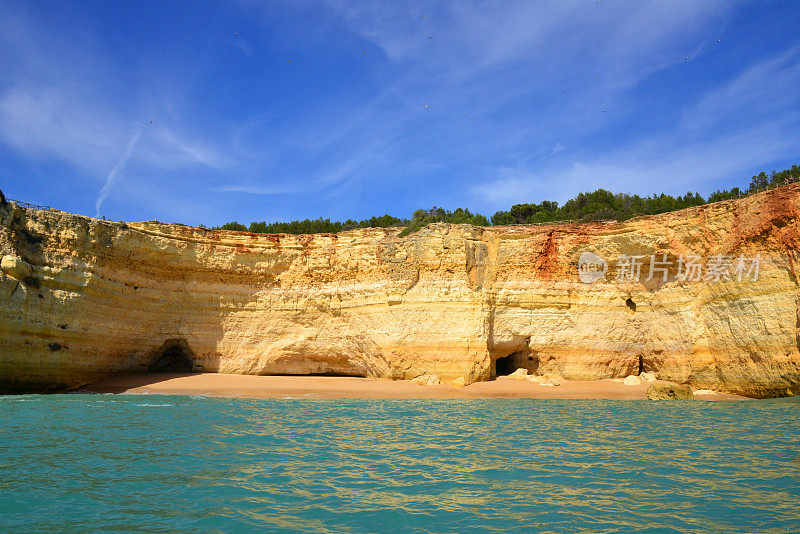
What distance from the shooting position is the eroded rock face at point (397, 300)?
1612 centimetres

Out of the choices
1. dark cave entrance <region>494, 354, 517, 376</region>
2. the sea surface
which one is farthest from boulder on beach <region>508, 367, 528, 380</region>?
the sea surface

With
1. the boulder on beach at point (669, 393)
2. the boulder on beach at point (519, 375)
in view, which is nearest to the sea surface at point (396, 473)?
the boulder on beach at point (669, 393)

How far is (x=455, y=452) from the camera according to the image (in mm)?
7500

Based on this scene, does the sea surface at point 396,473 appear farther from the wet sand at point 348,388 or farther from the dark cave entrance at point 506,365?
the dark cave entrance at point 506,365

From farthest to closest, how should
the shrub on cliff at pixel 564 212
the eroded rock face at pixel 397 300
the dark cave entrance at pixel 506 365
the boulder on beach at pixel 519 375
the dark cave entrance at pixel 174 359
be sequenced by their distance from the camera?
the shrub on cliff at pixel 564 212, the dark cave entrance at pixel 506 365, the dark cave entrance at pixel 174 359, the boulder on beach at pixel 519 375, the eroded rock face at pixel 397 300

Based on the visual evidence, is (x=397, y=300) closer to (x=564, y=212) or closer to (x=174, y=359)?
(x=174, y=359)

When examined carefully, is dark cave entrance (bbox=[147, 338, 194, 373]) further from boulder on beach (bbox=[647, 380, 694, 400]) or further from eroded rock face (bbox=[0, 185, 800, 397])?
boulder on beach (bbox=[647, 380, 694, 400])

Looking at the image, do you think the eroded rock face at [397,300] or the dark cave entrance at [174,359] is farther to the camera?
the dark cave entrance at [174,359]

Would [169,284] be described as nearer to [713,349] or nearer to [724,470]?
[724,470]

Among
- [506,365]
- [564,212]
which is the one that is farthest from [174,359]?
[564,212]

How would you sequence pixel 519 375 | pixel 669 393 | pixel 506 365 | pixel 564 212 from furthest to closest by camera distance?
pixel 564 212
pixel 506 365
pixel 519 375
pixel 669 393

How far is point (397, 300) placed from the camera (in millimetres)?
19594

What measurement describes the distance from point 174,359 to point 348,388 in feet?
30.4

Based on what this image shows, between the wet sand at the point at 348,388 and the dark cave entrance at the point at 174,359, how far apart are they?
1.12 m
